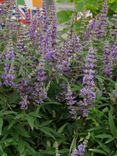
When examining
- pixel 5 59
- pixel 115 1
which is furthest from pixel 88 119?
pixel 115 1

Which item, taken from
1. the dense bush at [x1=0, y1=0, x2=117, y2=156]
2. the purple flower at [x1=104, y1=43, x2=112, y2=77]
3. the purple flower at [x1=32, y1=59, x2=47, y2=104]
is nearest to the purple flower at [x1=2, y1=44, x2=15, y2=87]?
the dense bush at [x1=0, y1=0, x2=117, y2=156]

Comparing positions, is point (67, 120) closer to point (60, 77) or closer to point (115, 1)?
point (60, 77)

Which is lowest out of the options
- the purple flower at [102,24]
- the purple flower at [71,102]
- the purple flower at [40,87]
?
the purple flower at [71,102]

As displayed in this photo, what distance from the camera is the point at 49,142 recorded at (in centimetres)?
314

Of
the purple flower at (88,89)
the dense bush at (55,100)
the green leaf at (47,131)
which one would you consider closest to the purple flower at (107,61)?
the dense bush at (55,100)

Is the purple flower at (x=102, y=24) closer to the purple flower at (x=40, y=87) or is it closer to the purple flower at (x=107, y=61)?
the purple flower at (x=107, y=61)

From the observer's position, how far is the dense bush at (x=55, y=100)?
3.05m

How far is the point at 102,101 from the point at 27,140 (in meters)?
0.69

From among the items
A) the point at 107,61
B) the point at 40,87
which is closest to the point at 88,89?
the point at 40,87

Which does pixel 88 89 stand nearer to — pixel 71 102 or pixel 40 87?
pixel 71 102

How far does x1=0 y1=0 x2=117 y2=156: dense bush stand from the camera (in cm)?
305

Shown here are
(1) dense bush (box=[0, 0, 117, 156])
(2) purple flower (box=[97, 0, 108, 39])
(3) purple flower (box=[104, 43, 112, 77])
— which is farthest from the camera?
(2) purple flower (box=[97, 0, 108, 39])

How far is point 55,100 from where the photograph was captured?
11.1 ft

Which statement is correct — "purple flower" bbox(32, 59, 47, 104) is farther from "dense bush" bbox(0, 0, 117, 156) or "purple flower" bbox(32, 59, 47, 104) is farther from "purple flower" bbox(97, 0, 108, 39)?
"purple flower" bbox(97, 0, 108, 39)
